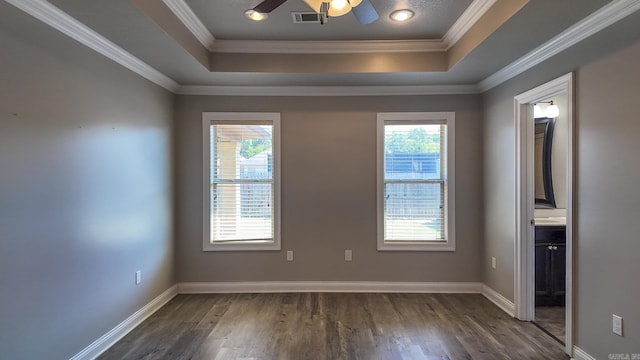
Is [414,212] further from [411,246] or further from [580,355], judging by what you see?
[580,355]

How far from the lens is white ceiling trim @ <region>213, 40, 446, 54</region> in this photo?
3123 mm

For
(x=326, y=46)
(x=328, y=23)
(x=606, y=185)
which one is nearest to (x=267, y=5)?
(x=328, y=23)

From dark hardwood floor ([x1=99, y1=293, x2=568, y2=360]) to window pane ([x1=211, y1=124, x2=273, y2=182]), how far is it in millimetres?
1480

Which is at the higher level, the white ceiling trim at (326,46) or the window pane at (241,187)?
the white ceiling trim at (326,46)

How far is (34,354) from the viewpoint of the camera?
1942mm

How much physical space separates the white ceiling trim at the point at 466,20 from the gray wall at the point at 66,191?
3.03 metres

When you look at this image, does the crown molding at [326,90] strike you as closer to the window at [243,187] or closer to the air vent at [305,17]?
the window at [243,187]

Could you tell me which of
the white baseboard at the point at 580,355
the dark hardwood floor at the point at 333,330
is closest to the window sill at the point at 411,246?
the dark hardwood floor at the point at 333,330

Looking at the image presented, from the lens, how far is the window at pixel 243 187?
3814 millimetres

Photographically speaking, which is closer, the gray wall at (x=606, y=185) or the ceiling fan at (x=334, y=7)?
the ceiling fan at (x=334, y=7)

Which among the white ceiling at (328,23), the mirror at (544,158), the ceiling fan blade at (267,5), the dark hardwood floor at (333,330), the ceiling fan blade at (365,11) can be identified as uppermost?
the white ceiling at (328,23)

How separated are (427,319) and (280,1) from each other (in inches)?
120

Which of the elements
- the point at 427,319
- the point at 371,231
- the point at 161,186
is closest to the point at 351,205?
the point at 371,231

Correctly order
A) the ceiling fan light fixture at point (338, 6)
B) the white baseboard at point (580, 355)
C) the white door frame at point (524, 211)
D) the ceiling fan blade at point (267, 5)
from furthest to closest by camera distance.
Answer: the white door frame at point (524, 211), the white baseboard at point (580, 355), the ceiling fan blade at point (267, 5), the ceiling fan light fixture at point (338, 6)
